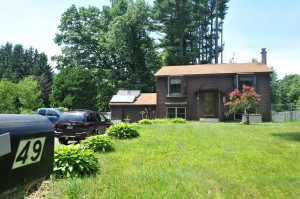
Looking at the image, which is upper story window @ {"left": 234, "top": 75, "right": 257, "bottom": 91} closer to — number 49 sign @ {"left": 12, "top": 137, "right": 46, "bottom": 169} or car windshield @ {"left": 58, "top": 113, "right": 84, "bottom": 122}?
car windshield @ {"left": 58, "top": 113, "right": 84, "bottom": 122}

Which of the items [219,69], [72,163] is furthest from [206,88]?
[72,163]

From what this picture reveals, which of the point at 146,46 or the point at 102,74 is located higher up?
the point at 146,46

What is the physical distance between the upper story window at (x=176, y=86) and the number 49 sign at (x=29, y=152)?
33.6 m

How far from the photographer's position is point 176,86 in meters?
35.3

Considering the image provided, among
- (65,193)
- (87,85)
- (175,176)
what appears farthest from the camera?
(87,85)

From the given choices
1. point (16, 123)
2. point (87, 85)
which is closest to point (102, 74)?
point (87, 85)

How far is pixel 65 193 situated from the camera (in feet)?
16.9

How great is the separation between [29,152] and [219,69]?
114 ft

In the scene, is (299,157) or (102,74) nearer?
(299,157)

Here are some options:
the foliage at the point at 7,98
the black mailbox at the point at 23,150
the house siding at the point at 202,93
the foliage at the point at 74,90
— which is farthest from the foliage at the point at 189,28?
the black mailbox at the point at 23,150

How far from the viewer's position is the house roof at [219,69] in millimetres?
32625

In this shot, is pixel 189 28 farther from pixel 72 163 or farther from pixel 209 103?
pixel 72 163

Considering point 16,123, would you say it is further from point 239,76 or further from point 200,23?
point 200,23

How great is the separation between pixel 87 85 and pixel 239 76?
26.9 m
